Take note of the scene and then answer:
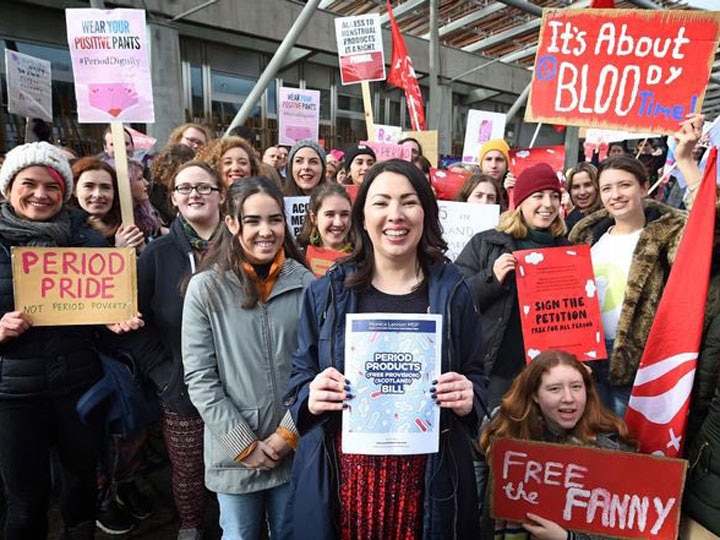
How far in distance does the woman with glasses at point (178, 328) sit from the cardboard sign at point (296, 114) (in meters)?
3.98

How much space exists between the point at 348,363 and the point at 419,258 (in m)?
0.46

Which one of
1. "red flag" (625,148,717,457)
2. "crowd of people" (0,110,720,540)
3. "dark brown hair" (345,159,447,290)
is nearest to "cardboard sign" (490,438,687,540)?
"crowd of people" (0,110,720,540)

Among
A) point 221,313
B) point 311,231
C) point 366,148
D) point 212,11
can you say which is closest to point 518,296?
point 311,231

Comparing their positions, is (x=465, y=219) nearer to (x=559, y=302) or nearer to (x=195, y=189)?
(x=559, y=302)

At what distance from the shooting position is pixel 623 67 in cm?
284

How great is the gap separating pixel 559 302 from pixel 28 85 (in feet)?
17.0

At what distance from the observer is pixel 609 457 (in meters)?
1.87

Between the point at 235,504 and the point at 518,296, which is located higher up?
the point at 518,296

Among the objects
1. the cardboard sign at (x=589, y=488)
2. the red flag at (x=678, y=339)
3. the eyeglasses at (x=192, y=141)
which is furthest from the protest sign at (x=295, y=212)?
the red flag at (x=678, y=339)

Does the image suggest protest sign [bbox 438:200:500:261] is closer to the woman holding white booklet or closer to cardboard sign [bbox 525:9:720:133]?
cardboard sign [bbox 525:9:720:133]

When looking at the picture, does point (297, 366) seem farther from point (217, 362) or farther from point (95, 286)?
point (95, 286)

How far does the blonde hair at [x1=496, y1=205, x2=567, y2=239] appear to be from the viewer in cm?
288

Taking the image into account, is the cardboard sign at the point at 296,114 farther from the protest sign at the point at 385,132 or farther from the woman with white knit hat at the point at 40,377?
the woman with white knit hat at the point at 40,377

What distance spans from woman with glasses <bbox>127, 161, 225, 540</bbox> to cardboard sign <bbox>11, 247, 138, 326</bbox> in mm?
119
